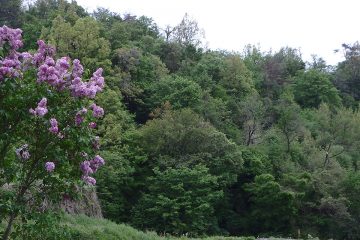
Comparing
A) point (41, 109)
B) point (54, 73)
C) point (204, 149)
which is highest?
point (204, 149)

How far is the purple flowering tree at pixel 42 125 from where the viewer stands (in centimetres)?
504

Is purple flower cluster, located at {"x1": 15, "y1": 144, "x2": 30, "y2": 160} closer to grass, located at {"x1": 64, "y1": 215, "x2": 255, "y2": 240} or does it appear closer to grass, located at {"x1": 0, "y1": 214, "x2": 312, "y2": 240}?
grass, located at {"x1": 0, "y1": 214, "x2": 312, "y2": 240}

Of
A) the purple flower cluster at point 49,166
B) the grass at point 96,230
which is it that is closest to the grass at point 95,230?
the grass at point 96,230

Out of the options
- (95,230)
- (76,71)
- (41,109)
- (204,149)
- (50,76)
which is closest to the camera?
(41,109)

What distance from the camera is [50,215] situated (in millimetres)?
5277

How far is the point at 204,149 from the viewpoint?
31609mm

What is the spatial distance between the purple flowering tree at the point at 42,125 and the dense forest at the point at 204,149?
71.0 ft

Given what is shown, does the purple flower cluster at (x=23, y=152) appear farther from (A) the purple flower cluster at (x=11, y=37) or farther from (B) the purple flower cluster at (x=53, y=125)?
(A) the purple flower cluster at (x=11, y=37)

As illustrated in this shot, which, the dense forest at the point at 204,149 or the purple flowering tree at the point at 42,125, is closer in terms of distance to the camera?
the purple flowering tree at the point at 42,125

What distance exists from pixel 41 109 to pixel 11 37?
0.86 metres

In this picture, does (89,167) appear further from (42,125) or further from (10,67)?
(10,67)

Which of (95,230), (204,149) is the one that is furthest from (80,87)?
(204,149)

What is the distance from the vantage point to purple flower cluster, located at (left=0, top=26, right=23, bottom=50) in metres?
5.04

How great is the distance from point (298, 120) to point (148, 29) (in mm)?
22179
